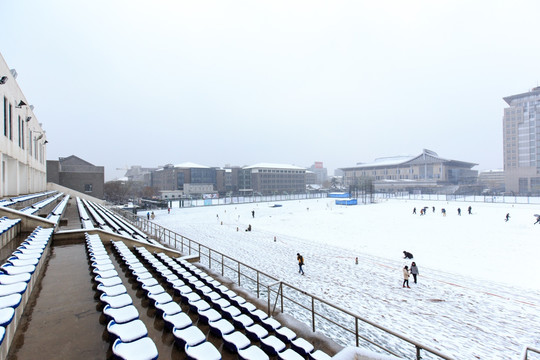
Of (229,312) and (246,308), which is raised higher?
(229,312)

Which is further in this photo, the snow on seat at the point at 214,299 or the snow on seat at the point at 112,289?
the snow on seat at the point at 214,299

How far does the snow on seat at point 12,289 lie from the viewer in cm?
463

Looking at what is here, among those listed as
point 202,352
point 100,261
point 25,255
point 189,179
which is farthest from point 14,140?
point 189,179

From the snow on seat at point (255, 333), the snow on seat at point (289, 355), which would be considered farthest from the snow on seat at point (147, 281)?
the snow on seat at point (289, 355)

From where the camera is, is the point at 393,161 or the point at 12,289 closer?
the point at 12,289

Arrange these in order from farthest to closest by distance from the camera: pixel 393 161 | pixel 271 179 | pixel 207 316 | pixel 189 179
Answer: pixel 393 161 < pixel 271 179 < pixel 189 179 < pixel 207 316

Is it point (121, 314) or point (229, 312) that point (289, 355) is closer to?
point (229, 312)

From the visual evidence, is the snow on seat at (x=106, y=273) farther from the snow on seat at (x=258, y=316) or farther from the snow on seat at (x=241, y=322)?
the snow on seat at (x=258, y=316)

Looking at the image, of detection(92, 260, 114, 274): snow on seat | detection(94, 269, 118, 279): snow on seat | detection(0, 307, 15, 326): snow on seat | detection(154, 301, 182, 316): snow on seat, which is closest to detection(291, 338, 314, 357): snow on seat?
detection(154, 301, 182, 316): snow on seat

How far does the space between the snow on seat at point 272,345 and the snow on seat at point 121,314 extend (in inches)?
96.8

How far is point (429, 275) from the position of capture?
14469mm

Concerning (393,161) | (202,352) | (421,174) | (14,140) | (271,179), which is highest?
(393,161)

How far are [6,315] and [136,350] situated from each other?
79.1 inches

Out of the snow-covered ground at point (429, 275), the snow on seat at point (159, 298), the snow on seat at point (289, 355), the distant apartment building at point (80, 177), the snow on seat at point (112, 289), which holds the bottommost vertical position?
the snow-covered ground at point (429, 275)
